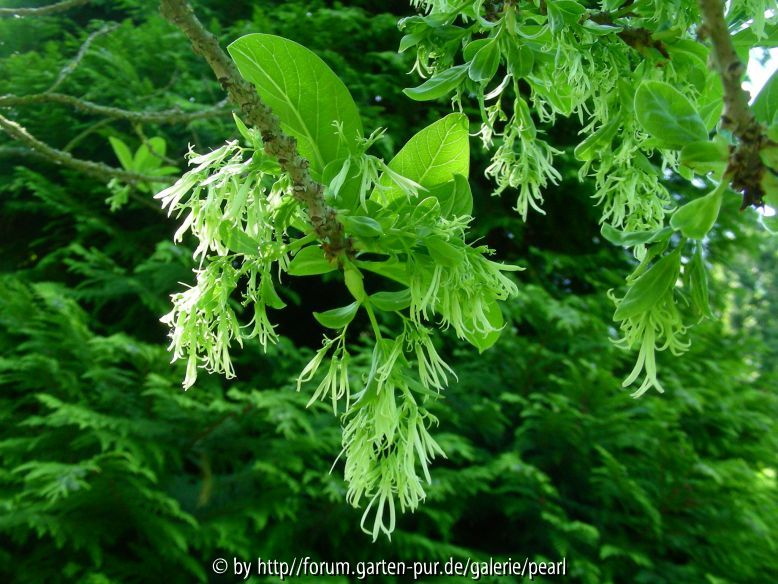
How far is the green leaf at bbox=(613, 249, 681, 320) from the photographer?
17.1 inches

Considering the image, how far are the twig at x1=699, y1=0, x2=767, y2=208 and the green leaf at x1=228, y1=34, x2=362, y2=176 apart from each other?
23cm

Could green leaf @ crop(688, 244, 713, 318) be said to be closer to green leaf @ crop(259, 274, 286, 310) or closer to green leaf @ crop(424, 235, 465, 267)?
green leaf @ crop(424, 235, 465, 267)

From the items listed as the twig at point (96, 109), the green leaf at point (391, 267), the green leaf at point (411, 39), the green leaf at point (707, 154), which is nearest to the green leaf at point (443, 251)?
the green leaf at point (391, 267)

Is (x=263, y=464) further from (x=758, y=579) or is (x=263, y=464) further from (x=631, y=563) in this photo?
(x=758, y=579)

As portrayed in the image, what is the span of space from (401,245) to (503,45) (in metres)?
0.21

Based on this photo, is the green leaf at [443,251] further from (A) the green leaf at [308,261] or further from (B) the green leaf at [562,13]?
(B) the green leaf at [562,13]

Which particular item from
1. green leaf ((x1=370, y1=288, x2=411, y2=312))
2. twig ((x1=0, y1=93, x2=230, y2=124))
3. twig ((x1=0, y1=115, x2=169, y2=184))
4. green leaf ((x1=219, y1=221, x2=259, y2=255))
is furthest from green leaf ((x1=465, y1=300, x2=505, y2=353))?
twig ((x1=0, y1=115, x2=169, y2=184))

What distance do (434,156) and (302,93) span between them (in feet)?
0.34

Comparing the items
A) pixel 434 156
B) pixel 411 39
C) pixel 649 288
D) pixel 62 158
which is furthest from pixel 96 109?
pixel 649 288

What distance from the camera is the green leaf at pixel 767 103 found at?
1.23 ft

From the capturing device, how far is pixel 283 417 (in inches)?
70.6

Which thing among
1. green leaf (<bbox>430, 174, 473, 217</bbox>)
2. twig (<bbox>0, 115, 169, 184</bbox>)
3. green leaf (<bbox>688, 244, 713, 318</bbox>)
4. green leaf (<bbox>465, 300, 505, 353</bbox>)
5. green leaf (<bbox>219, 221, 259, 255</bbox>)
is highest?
green leaf (<bbox>219, 221, 259, 255</bbox>)

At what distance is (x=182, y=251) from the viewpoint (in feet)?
6.90

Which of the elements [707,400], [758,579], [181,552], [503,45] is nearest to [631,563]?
[758,579]
